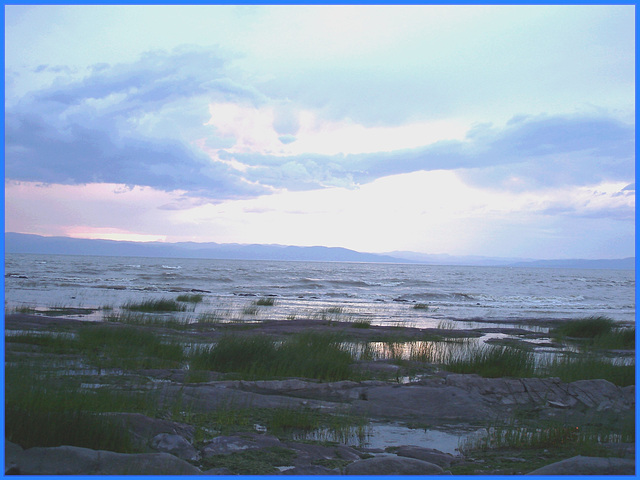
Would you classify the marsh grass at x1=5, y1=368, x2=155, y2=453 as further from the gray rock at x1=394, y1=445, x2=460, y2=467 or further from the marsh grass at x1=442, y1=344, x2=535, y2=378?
the marsh grass at x1=442, y1=344, x2=535, y2=378

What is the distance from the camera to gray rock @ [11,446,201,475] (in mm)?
4602

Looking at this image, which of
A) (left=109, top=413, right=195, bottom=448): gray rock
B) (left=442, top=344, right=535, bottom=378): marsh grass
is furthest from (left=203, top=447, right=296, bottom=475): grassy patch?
(left=442, top=344, right=535, bottom=378): marsh grass

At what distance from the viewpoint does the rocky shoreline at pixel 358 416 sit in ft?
16.0

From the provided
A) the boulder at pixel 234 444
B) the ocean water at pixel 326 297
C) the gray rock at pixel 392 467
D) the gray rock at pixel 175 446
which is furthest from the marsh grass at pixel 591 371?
the ocean water at pixel 326 297

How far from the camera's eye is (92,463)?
4656 mm

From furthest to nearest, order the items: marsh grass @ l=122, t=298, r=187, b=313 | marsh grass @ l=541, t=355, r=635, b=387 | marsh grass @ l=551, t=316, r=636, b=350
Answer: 1. marsh grass @ l=122, t=298, r=187, b=313
2. marsh grass @ l=551, t=316, r=636, b=350
3. marsh grass @ l=541, t=355, r=635, b=387

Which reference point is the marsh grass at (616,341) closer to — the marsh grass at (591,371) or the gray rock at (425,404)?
the marsh grass at (591,371)

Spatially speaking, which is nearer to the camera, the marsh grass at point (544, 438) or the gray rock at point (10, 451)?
the gray rock at point (10, 451)

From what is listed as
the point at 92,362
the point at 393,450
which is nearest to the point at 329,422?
the point at 393,450

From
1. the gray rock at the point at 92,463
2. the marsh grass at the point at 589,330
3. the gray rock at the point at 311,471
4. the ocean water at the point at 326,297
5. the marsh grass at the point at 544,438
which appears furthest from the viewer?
the ocean water at the point at 326,297

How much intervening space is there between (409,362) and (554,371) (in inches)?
131

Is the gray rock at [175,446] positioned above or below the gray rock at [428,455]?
above

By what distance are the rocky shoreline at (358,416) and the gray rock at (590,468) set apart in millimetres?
10

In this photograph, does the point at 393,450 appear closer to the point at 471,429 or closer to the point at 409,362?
the point at 471,429
